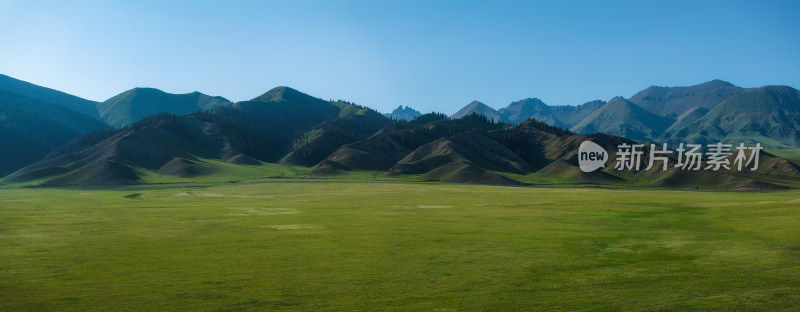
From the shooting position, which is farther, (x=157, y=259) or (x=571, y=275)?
(x=157, y=259)

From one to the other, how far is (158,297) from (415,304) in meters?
11.9

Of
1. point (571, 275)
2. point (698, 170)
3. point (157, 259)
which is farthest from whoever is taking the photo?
point (698, 170)

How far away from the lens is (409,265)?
33.1 metres

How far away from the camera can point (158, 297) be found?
25.4 m

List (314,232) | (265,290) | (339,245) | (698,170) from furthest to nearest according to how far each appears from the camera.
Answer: (698,170) → (314,232) → (339,245) → (265,290)

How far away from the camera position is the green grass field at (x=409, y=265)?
24.4 meters

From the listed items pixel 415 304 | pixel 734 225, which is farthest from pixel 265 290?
pixel 734 225

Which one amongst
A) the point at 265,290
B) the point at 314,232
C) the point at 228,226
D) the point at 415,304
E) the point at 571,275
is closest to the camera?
the point at 415,304

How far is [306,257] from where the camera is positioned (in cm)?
3616

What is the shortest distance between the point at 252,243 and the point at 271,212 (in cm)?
3344

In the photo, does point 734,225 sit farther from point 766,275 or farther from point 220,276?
point 220,276

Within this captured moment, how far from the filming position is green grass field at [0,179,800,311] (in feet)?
80.0

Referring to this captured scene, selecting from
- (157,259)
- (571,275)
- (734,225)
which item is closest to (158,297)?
(157,259)

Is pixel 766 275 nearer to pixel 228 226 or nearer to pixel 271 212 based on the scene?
pixel 228 226
